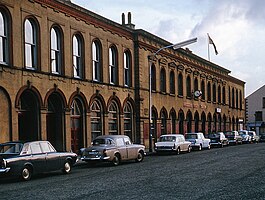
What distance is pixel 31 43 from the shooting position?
2725cm

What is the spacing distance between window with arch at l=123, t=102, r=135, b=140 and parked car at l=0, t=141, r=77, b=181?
1808 centimetres

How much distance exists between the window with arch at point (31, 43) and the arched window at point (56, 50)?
1.74 metres

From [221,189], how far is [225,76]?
55022 mm

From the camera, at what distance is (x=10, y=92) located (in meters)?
25.2

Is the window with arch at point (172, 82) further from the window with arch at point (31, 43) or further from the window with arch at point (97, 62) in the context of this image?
the window with arch at point (31, 43)

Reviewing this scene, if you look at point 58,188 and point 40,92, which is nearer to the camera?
point 58,188

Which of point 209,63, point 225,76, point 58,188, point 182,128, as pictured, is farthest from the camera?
point 225,76

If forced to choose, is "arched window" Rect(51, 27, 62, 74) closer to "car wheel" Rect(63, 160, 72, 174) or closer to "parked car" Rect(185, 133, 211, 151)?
"car wheel" Rect(63, 160, 72, 174)

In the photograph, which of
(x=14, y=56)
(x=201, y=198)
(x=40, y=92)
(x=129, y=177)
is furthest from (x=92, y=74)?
(x=201, y=198)

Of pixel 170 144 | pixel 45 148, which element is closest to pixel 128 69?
pixel 170 144

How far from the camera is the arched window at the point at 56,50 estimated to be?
29.2 metres

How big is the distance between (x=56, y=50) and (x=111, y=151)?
8.57 m

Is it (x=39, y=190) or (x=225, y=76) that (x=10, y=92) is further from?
(x=225, y=76)

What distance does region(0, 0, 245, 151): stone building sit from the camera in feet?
84.0
